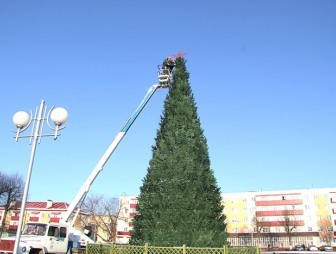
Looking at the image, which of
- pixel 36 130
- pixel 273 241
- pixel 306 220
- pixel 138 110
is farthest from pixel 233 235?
pixel 36 130

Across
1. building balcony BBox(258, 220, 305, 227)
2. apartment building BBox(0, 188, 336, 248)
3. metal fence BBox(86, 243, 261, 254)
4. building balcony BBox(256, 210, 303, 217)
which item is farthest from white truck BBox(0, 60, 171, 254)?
building balcony BBox(256, 210, 303, 217)

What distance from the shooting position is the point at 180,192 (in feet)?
37.5

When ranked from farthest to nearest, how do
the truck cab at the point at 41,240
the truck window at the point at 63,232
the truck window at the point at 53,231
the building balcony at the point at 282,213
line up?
the building balcony at the point at 282,213 < the truck window at the point at 63,232 < the truck window at the point at 53,231 < the truck cab at the point at 41,240

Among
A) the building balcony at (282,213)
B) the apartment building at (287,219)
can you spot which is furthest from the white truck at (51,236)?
the building balcony at (282,213)

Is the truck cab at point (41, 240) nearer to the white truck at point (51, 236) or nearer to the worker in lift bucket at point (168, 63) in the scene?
the white truck at point (51, 236)

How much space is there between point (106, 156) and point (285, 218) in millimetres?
64978

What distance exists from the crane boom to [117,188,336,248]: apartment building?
5613 cm

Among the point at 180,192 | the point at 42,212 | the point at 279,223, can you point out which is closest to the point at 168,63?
the point at 180,192

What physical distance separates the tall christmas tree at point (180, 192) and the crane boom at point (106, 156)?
8.12 m

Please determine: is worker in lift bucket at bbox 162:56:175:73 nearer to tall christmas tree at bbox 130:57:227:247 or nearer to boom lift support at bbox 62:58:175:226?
boom lift support at bbox 62:58:175:226

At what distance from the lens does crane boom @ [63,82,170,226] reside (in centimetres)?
1952

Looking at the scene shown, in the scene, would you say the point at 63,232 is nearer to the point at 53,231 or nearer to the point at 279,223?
the point at 53,231

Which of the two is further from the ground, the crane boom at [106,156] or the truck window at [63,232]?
the crane boom at [106,156]

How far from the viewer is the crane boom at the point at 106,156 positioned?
64.1 feet
